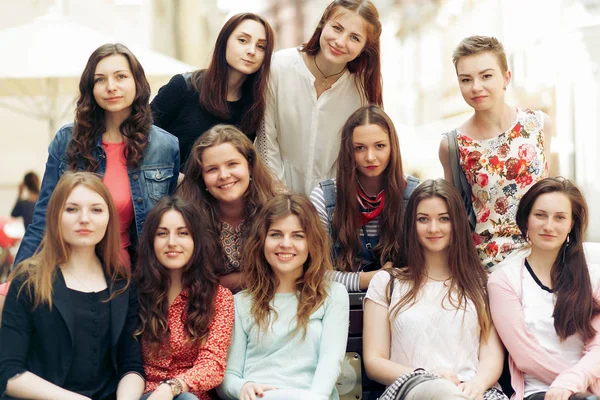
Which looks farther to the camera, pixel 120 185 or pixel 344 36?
pixel 344 36

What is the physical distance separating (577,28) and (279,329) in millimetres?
5503

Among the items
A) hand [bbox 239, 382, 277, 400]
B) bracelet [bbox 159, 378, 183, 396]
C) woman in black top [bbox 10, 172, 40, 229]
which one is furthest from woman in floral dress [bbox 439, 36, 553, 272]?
woman in black top [bbox 10, 172, 40, 229]

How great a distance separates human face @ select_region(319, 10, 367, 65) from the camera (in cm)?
363

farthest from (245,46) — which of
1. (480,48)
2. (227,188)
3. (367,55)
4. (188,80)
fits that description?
(480,48)

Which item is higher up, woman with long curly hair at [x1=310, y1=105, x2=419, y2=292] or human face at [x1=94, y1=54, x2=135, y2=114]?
human face at [x1=94, y1=54, x2=135, y2=114]

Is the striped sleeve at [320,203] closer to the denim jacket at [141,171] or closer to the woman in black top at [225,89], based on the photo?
the woman in black top at [225,89]

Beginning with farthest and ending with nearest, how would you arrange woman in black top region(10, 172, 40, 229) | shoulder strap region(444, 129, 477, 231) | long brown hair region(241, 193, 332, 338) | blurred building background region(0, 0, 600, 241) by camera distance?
blurred building background region(0, 0, 600, 241) < woman in black top region(10, 172, 40, 229) < shoulder strap region(444, 129, 477, 231) < long brown hair region(241, 193, 332, 338)

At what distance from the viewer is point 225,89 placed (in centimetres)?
370

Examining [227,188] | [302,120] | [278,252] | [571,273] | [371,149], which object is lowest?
[571,273]

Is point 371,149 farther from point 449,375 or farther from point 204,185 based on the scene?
point 449,375

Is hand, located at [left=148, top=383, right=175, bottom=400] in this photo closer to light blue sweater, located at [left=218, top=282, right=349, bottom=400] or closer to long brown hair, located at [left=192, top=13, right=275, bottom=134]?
light blue sweater, located at [left=218, top=282, right=349, bottom=400]

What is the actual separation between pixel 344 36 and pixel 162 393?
1.68 m

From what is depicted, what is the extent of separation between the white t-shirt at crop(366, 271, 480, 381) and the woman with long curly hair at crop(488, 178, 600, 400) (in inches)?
4.7

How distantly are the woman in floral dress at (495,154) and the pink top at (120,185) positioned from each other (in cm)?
137
